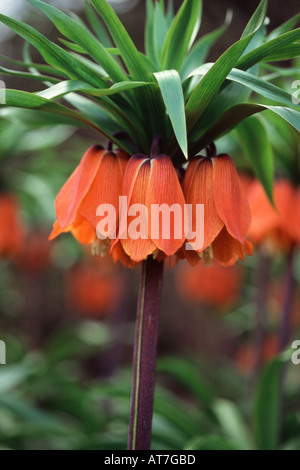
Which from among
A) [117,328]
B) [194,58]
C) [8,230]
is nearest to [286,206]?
[194,58]

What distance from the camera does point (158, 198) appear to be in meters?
0.61

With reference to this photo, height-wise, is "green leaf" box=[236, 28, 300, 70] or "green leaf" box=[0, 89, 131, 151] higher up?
"green leaf" box=[236, 28, 300, 70]

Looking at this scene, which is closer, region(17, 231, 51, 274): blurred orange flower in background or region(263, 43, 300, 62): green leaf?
region(263, 43, 300, 62): green leaf

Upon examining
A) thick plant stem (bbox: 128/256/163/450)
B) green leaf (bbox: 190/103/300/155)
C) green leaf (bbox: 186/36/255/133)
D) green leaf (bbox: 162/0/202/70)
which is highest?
green leaf (bbox: 162/0/202/70)

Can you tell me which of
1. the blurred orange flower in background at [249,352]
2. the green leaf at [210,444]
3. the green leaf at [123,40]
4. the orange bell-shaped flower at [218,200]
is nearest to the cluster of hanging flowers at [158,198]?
the orange bell-shaped flower at [218,200]

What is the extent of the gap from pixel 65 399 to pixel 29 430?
0.39 m

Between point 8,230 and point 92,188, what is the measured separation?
1103 mm

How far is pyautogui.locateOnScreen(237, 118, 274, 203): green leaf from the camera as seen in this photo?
801 mm

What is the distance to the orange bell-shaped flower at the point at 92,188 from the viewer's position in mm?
652

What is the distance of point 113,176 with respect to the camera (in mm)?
670

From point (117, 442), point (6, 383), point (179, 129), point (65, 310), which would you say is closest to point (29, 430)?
point (6, 383)

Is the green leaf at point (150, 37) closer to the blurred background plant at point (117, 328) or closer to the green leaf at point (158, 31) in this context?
the green leaf at point (158, 31)

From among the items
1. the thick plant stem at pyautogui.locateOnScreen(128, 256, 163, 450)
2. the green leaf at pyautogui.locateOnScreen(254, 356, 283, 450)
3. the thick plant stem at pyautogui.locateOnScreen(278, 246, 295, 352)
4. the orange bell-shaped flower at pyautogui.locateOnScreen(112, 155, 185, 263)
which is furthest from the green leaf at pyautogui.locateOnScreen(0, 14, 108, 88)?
the thick plant stem at pyautogui.locateOnScreen(278, 246, 295, 352)

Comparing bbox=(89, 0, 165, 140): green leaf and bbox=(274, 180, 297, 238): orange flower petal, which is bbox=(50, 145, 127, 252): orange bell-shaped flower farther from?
bbox=(274, 180, 297, 238): orange flower petal
